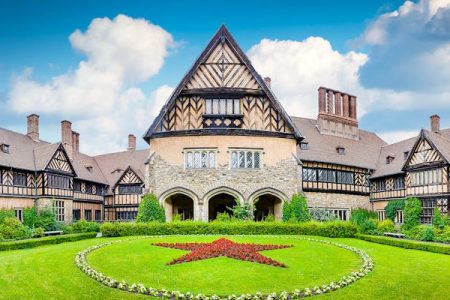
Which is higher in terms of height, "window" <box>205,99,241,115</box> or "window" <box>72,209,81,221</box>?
"window" <box>205,99,241,115</box>

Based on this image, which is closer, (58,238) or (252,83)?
(58,238)

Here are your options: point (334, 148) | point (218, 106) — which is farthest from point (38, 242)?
point (334, 148)

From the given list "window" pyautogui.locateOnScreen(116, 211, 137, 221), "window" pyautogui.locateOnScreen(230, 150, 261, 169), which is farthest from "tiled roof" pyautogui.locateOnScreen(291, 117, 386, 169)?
"window" pyautogui.locateOnScreen(116, 211, 137, 221)

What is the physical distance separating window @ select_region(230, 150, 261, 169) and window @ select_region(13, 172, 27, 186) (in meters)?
16.7

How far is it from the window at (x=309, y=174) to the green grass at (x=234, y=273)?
19623mm

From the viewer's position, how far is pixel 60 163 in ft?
136

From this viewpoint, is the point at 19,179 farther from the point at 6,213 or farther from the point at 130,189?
the point at 130,189

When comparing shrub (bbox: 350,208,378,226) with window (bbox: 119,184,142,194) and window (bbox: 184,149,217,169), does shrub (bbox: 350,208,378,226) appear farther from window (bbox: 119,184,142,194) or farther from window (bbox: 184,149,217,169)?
window (bbox: 119,184,142,194)

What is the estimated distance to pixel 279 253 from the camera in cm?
2034

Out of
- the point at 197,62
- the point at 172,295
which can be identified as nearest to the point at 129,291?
the point at 172,295

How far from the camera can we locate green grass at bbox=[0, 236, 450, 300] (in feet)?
46.7

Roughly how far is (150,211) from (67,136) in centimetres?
1946

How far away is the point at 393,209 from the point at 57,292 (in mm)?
31763

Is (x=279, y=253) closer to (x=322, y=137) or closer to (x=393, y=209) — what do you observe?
(x=393, y=209)
